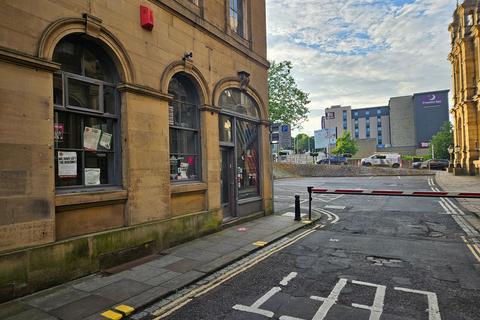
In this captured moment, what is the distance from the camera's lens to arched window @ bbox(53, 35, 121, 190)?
18.0 feet

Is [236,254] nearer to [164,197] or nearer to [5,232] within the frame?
[164,197]

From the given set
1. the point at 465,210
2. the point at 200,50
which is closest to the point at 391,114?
the point at 465,210

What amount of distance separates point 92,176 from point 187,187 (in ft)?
8.43

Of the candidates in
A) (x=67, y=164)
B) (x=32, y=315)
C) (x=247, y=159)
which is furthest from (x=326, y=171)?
(x=32, y=315)

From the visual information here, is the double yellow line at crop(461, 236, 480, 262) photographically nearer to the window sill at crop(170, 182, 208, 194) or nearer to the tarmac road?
the tarmac road

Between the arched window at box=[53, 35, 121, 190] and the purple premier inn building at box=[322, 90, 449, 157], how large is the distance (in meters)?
95.1

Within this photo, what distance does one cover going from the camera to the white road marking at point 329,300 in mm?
4043

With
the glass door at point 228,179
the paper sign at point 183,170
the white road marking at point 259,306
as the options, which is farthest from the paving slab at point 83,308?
the glass door at point 228,179

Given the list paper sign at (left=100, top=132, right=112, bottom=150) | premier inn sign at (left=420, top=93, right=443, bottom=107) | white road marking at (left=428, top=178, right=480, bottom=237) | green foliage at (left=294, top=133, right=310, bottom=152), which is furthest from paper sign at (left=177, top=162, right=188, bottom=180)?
green foliage at (left=294, top=133, right=310, bottom=152)

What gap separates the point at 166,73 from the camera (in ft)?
24.2

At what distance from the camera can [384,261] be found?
629 centimetres

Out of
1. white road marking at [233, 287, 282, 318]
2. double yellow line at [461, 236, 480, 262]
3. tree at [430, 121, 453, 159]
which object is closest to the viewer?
white road marking at [233, 287, 282, 318]

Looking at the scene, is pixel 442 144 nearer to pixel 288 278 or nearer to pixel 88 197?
pixel 288 278

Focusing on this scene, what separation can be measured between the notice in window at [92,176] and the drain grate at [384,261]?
5.88m
